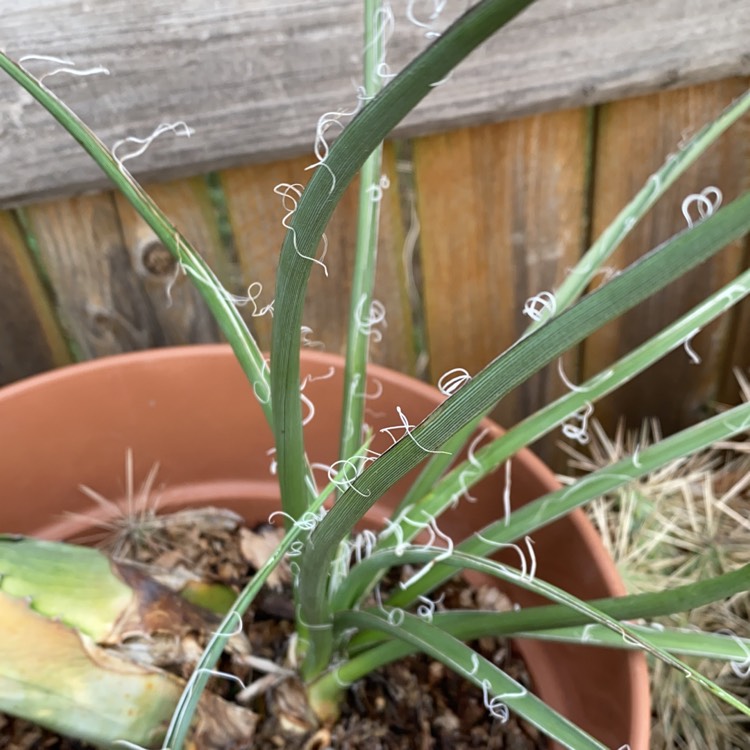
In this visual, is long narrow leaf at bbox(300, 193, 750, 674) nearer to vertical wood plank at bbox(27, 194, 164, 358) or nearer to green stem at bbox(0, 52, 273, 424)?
green stem at bbox(0, 52, 273, 424)

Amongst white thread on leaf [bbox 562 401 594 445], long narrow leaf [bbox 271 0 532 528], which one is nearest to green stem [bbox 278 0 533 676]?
long narrow leaf [bbox 271 0 532 528]

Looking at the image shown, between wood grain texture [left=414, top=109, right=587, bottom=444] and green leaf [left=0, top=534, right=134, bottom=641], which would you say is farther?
wood grain texture [left=414, top=109, right=587, bottom=444]

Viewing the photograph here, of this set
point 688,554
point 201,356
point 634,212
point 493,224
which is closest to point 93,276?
point 201,356

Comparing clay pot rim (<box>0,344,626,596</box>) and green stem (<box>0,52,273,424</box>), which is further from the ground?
clay pot rim (<box>0,344,626,596</box>)

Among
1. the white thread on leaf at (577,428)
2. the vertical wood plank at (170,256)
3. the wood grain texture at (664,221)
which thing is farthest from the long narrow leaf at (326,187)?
the wood grain texture at (664,221)

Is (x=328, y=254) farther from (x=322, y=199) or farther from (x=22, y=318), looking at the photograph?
(x=322, y=199)

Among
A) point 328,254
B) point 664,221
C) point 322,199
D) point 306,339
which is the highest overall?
point 664,221

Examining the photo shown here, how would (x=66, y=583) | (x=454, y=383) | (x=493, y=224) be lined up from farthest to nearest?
1. (x=493, y=224)
2. (x=66, y=583)
3. (x=454, y=383)
